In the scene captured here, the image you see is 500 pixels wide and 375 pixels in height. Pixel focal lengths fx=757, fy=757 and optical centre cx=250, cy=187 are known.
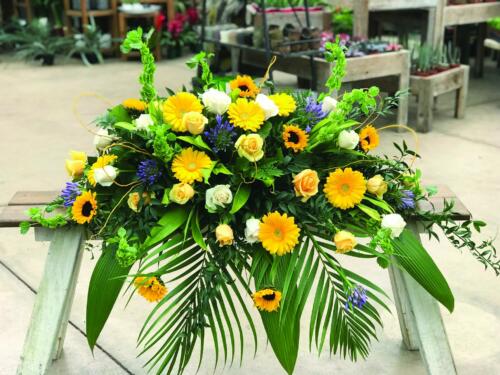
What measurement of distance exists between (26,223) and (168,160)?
1.21 feet

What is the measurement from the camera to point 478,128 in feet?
15.2

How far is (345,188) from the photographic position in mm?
1607

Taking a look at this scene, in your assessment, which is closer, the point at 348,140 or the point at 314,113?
the point at 348,140

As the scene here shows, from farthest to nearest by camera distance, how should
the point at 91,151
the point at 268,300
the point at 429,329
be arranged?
the point at 91,151
the point at 429,329
the point at 268,300

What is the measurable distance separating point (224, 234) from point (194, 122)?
0.84 ft

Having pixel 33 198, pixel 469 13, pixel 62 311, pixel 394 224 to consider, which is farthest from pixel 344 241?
pixel 469 13

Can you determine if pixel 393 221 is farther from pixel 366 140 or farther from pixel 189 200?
pixel 189 200

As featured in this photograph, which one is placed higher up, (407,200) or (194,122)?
(194,122)

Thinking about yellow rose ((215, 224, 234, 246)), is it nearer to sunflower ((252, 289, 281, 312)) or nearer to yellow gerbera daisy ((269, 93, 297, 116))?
sunflower ((252, 289, 281, 312))

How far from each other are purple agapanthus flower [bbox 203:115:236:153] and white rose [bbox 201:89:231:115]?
3 cm

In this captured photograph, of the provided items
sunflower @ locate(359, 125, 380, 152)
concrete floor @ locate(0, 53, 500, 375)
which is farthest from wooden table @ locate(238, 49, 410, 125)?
sunflower @ locate(359, 125, 380, 152)

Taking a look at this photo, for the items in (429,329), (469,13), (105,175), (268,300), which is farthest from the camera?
(469,13)

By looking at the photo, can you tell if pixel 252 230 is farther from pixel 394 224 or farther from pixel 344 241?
pixel 394 224

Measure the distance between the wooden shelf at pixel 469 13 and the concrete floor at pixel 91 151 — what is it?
0.55 meters
